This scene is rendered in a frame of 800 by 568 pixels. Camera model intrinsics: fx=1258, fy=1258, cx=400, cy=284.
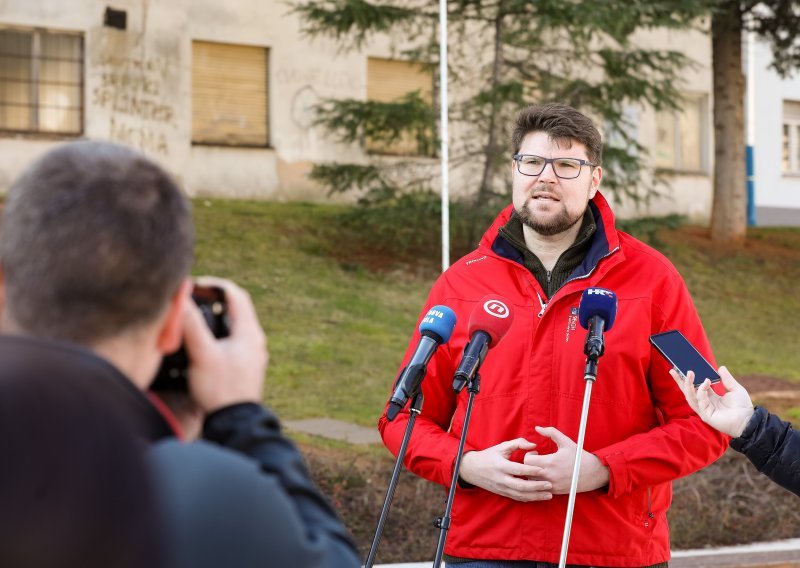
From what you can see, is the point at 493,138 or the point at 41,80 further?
the point at 41,80

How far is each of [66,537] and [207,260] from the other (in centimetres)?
1468

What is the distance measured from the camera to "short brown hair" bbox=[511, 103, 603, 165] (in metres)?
4.31

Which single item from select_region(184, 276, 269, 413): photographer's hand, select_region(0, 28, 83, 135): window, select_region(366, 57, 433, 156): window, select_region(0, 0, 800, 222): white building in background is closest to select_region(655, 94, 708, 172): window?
select_region(0, 0, 800, 222): white building in background

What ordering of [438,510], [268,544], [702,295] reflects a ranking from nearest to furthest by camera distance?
[268,544], [438,510], [702,295]

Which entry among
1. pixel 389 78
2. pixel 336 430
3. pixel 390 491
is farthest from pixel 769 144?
pixel 390 491

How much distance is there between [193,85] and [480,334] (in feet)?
58.1

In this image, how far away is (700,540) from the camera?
26.4ft

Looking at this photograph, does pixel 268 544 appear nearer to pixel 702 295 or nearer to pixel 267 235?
pixel 267 235

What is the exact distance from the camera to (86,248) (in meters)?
1.59

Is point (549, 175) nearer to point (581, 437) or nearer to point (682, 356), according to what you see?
point (682, 356)

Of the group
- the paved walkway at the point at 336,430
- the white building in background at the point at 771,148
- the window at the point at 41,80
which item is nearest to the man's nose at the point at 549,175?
the paved walkway at the point at 336,430

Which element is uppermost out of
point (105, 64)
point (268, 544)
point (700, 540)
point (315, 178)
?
point (105, 64)

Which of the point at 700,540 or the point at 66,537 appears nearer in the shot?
the point at 66,537

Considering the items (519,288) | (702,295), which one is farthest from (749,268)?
(519,288)
